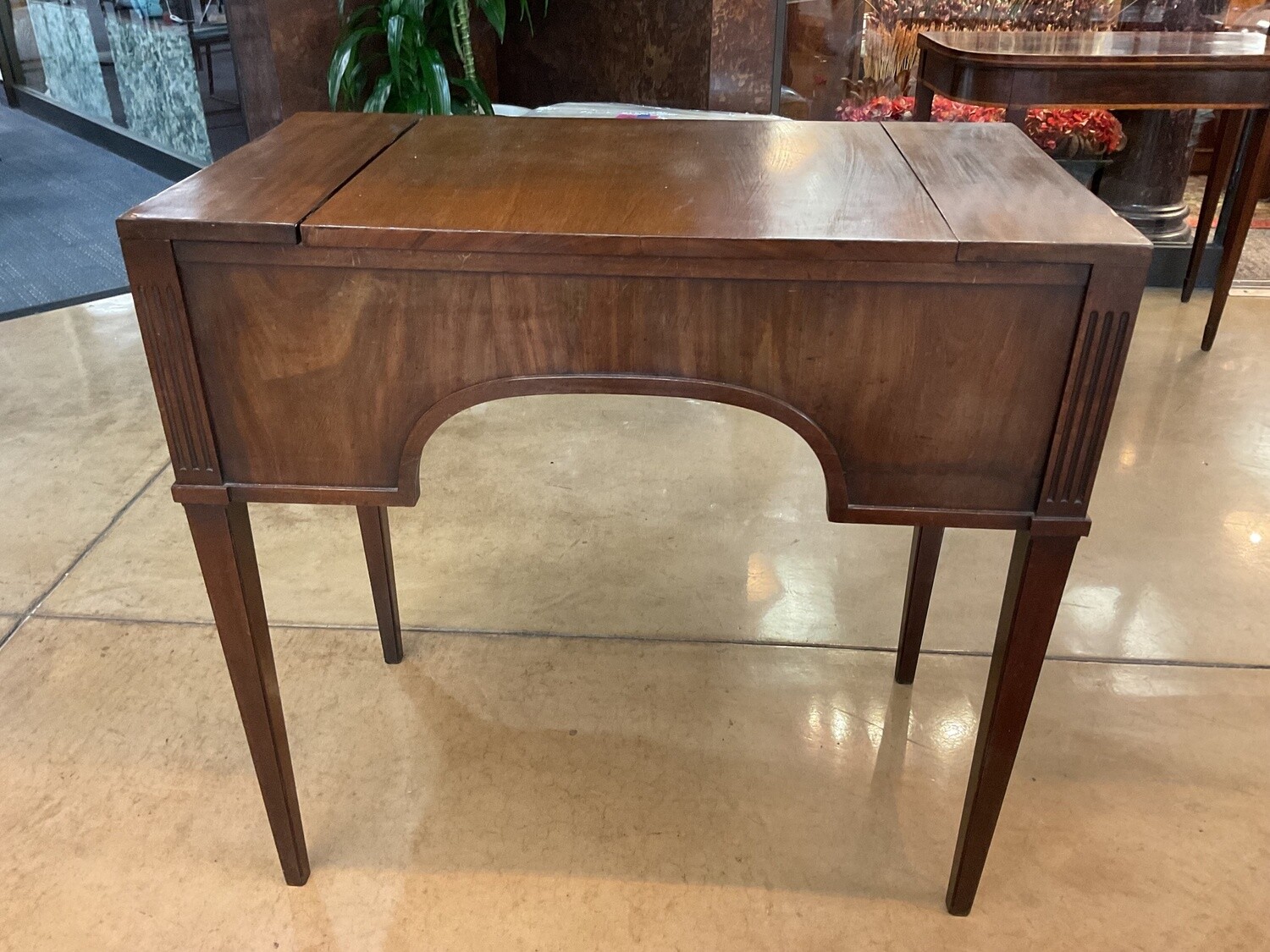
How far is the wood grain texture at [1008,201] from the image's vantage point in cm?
75

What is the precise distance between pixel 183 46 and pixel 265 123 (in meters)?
1.64

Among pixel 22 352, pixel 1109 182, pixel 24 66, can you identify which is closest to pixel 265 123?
pixel 22 352

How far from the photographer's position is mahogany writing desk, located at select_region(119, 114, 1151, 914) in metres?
0.78

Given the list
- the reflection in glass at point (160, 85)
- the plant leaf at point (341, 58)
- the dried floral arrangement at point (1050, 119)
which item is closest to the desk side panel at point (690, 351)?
the plant leaf at point (341, 58)

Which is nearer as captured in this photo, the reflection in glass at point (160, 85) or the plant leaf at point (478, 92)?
the plant leaf at point (478, 92)

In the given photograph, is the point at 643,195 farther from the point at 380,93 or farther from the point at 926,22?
the point at 926,22

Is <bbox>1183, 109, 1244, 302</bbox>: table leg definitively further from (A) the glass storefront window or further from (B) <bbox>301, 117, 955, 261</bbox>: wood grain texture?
(A) the glass storefront window

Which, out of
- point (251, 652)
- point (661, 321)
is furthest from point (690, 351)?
point (251, 652)

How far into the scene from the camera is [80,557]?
→ 177 cm

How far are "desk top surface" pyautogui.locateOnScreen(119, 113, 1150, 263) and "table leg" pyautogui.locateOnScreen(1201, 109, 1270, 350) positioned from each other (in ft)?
5.27

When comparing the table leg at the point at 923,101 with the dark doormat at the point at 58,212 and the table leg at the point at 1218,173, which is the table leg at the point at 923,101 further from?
the dark doormat at the point at 58,212

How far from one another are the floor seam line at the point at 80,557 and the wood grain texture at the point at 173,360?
0.92 metres

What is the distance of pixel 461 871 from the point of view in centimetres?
117

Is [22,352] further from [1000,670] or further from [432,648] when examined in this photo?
[1000,670]
